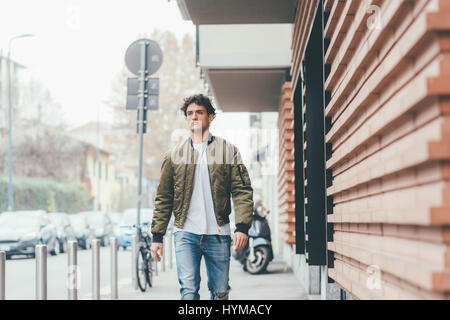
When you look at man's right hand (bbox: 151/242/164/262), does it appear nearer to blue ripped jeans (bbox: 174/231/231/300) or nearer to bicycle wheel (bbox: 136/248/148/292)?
blue ripped jeans (bbox: 174/231/231/300)

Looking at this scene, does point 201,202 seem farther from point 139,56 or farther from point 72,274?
point 139,56

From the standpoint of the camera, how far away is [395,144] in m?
2.99

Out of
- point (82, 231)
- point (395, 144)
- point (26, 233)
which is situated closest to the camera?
point (395, 144)

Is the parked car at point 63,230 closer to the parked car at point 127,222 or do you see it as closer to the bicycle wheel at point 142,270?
the parked car at point 127,222

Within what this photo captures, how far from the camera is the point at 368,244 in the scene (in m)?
3.85

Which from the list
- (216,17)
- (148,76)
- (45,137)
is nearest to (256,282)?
(148,76)

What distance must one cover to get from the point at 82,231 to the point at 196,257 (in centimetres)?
2796

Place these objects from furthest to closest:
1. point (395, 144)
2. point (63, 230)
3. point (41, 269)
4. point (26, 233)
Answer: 1. point (63, 230)
2. point (26, 233)
3. point (41, 269)
4. point (395, 144)

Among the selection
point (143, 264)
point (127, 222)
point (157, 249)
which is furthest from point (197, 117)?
point (127, 222)

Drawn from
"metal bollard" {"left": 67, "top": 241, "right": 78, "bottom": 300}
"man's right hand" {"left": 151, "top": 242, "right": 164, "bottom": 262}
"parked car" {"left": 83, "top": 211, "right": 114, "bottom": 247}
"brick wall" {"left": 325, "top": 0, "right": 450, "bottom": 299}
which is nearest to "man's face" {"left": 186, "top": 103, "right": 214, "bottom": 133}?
"man's right hand" {"left": 151, "top": 242, "right": 164, "bottom": 262}

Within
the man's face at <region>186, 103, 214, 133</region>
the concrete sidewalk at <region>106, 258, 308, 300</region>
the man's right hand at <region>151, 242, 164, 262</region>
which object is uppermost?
the man's face at <region>186, 103, 214, 133</region>

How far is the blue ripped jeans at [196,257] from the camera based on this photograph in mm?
5133

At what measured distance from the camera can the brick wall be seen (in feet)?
7.72

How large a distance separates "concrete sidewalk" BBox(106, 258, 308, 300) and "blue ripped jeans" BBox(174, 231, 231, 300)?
4784mm
